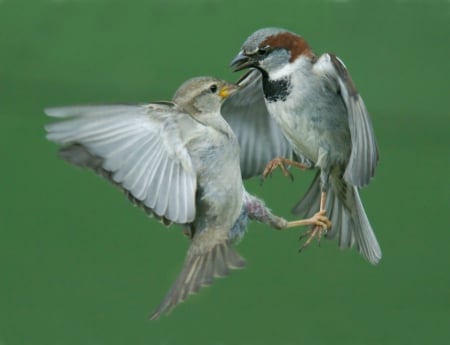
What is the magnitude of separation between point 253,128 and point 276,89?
210 millimetres

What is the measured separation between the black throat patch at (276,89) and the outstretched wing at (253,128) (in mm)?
128

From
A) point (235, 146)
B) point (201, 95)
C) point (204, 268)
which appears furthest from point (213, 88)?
point (204, 268)

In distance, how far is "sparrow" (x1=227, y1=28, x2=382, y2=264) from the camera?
2.88 m

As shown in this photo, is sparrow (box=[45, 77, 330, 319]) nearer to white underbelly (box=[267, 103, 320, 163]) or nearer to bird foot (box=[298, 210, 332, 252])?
bird foot (box=[298, 210, 332, 252])

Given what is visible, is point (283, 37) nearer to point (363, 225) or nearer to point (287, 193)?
point (363, 225)

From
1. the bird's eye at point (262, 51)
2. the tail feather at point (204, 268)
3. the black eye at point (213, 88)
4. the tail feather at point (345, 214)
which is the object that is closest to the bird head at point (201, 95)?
the black eye at point (213, 88)

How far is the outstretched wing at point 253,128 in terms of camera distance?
313cm

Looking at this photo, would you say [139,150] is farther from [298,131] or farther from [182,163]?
[298,131]

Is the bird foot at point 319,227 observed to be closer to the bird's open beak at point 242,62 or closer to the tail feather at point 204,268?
the tail feather at point 204,268

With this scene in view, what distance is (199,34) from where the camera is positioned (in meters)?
5.94

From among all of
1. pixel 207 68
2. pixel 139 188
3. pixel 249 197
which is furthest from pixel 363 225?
pixel 207 68

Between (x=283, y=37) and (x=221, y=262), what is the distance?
57cm

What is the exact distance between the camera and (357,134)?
285 centimetres

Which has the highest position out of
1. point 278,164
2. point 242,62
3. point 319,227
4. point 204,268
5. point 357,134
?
point 242,62
